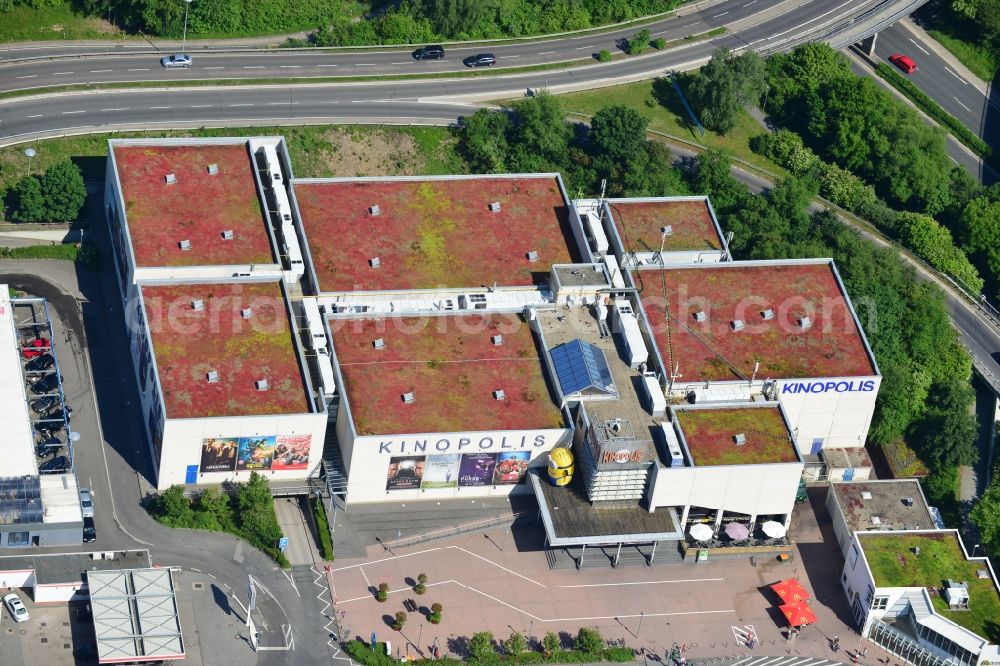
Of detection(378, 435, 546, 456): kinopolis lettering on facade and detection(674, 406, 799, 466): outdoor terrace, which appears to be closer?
detection(378, 435, 546, 456): kinopolis lettering on facade

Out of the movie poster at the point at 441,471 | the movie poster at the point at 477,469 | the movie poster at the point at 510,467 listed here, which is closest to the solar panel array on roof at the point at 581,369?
the movie poster at the point at 510,467

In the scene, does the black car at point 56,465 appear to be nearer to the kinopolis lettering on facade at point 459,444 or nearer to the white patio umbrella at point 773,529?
the kinopolis lettering on facade at point 459,444

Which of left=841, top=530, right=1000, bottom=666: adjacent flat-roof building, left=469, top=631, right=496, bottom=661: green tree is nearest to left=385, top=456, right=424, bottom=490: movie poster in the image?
left=469, top=631, right=496, bottom=661: green tree

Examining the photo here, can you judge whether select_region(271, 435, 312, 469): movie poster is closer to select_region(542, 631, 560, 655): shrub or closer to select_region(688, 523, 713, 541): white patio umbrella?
select_region(542, 631, 560, 655): shrub

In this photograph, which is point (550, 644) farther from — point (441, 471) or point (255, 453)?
point (255, 453)

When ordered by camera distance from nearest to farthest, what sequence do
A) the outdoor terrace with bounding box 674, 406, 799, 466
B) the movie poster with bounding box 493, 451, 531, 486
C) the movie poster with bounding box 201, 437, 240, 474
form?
the movie poster with bounding box 201, 437, 240, 474 < the outdoor terrace with bounding box 674, 406, 799, 466 < the movie poster with bounding box 493, 451, 531, 486

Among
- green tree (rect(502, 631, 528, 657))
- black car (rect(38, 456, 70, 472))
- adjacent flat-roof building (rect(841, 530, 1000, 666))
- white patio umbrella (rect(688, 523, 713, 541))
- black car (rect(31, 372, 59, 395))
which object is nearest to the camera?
green tree (rect(502, 631, 528, 657))

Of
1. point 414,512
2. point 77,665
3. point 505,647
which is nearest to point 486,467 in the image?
point 414,512

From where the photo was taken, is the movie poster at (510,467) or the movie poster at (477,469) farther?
the movie poster at (510,467)

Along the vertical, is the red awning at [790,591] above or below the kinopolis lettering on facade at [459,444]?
below
